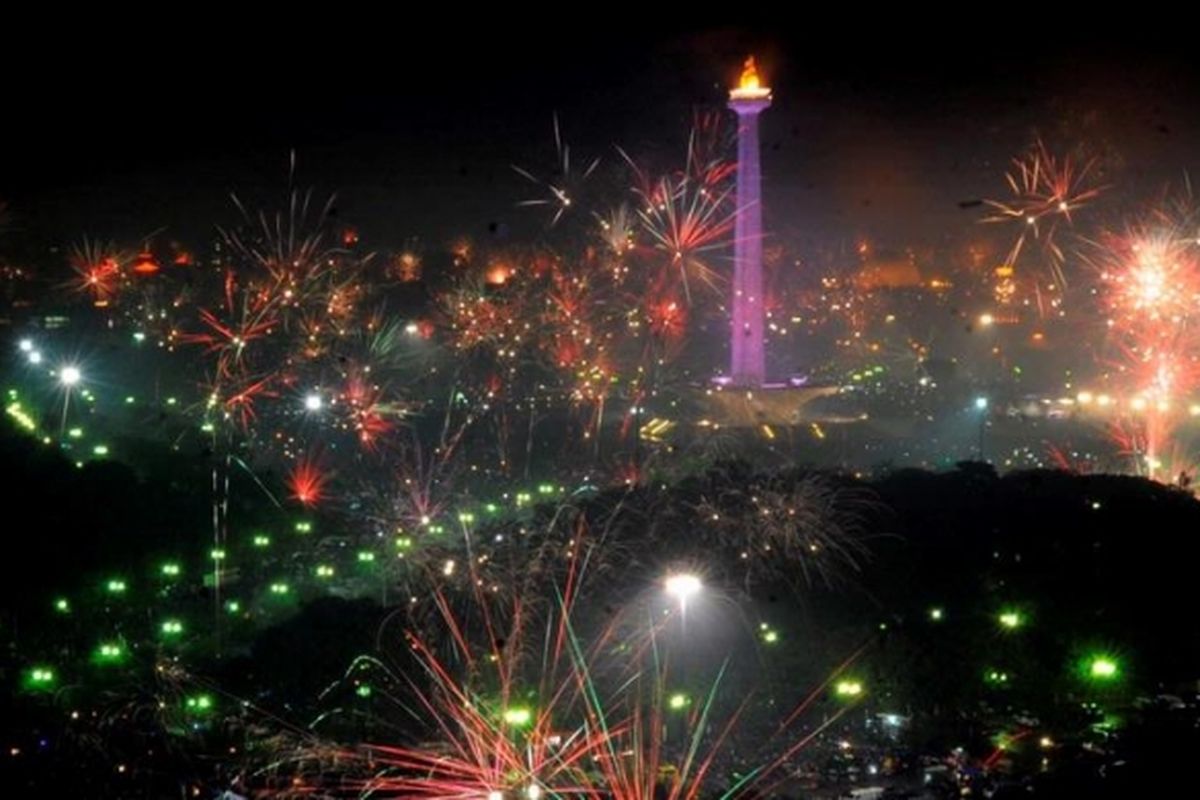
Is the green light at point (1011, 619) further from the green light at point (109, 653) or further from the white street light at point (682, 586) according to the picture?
the green light at point (109, 653)

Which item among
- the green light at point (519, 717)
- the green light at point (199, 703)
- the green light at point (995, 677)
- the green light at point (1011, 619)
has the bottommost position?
the green light at point (519, 717)

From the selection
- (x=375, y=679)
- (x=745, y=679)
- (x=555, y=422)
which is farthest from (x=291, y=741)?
(x=555, y=422)

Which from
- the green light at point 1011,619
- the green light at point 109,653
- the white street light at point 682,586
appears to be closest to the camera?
the white street light at point 682,586

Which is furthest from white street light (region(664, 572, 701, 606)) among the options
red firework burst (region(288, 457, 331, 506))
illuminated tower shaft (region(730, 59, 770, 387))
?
illuminated tower shaft (region(730, 59, 770, 387))

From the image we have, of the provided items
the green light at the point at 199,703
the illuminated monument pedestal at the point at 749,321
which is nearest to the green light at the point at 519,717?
→ the green light at the point at 199,703

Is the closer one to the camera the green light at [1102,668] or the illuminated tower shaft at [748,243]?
the green light at [1102,668]

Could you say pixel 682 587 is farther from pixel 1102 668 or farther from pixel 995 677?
pixel 1102 668
